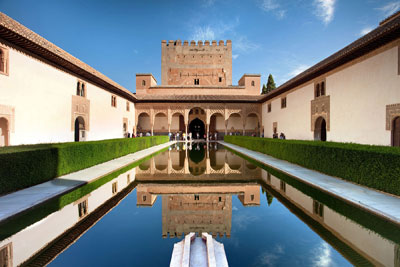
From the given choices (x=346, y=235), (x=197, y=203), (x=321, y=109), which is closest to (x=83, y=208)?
(x=197, y=203)

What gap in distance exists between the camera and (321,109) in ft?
40.2

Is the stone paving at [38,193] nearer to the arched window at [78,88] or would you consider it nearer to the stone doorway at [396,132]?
the arched window at [78,88]

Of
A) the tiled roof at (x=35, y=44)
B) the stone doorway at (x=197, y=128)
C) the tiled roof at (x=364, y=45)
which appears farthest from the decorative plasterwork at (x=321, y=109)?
the stone doorway at (x=197, y=128)

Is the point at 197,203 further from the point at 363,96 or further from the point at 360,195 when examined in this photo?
the point at 363,96

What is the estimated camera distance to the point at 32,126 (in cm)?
862

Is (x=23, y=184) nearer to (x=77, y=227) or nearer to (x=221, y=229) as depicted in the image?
(x=77, y=227)

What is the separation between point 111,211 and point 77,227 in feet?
2.35

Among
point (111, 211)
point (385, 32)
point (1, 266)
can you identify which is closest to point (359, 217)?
point (111, 211)

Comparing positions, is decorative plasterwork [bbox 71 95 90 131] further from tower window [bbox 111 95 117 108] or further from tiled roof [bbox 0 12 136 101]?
tower window [bbox 111 95 117 108]

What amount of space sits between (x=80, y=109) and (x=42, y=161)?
7771mm

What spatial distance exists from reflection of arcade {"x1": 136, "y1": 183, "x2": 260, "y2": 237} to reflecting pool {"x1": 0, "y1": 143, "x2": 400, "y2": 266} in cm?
2

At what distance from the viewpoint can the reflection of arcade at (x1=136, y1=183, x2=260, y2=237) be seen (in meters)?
3.29

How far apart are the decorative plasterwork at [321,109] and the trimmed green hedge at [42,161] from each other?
38.4ft

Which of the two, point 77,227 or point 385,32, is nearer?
point 77,227
